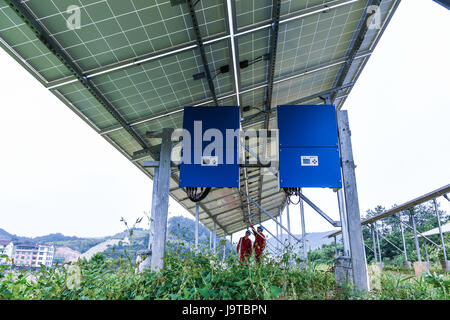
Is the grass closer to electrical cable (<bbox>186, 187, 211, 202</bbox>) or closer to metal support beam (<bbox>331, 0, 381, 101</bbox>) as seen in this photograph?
electrical cable (<bbox>186, 187, 211, 202</bbox>)

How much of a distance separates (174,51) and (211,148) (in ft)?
5.59

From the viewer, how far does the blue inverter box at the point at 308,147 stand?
185 inches

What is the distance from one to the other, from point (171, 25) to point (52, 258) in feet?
11.2

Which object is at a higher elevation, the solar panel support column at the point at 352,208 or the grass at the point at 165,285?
the solar panel support column at the point at 352,208

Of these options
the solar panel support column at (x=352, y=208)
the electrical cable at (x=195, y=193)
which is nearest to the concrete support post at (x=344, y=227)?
the solar panel support column at (x=352, y=208)

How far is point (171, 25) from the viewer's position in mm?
4211

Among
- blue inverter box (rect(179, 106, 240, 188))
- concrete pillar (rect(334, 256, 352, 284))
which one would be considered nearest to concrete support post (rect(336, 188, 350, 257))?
concrete pillar (rect(334, 256, 352, 284))

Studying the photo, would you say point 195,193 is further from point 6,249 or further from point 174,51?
point 6,249

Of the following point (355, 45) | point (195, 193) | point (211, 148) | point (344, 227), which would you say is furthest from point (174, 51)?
point (344, 227)

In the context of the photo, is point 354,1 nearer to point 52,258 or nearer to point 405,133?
point 52,258

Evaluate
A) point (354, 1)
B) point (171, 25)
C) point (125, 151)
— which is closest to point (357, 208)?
point (354, 1)

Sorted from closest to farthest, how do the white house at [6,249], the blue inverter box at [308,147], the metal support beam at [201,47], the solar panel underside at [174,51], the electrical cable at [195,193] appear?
1. the white house at [6,249]
2. the metal support beam at [201,47]
3. the solar panel underside at [174,51]
4. the blue inverter box at [308,147]
5. the electrical cable at [195,193]

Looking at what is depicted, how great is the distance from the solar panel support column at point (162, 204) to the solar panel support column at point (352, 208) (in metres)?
2.77

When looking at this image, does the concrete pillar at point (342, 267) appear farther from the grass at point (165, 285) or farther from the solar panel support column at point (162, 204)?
the solar panel support column at point (162, 204)
